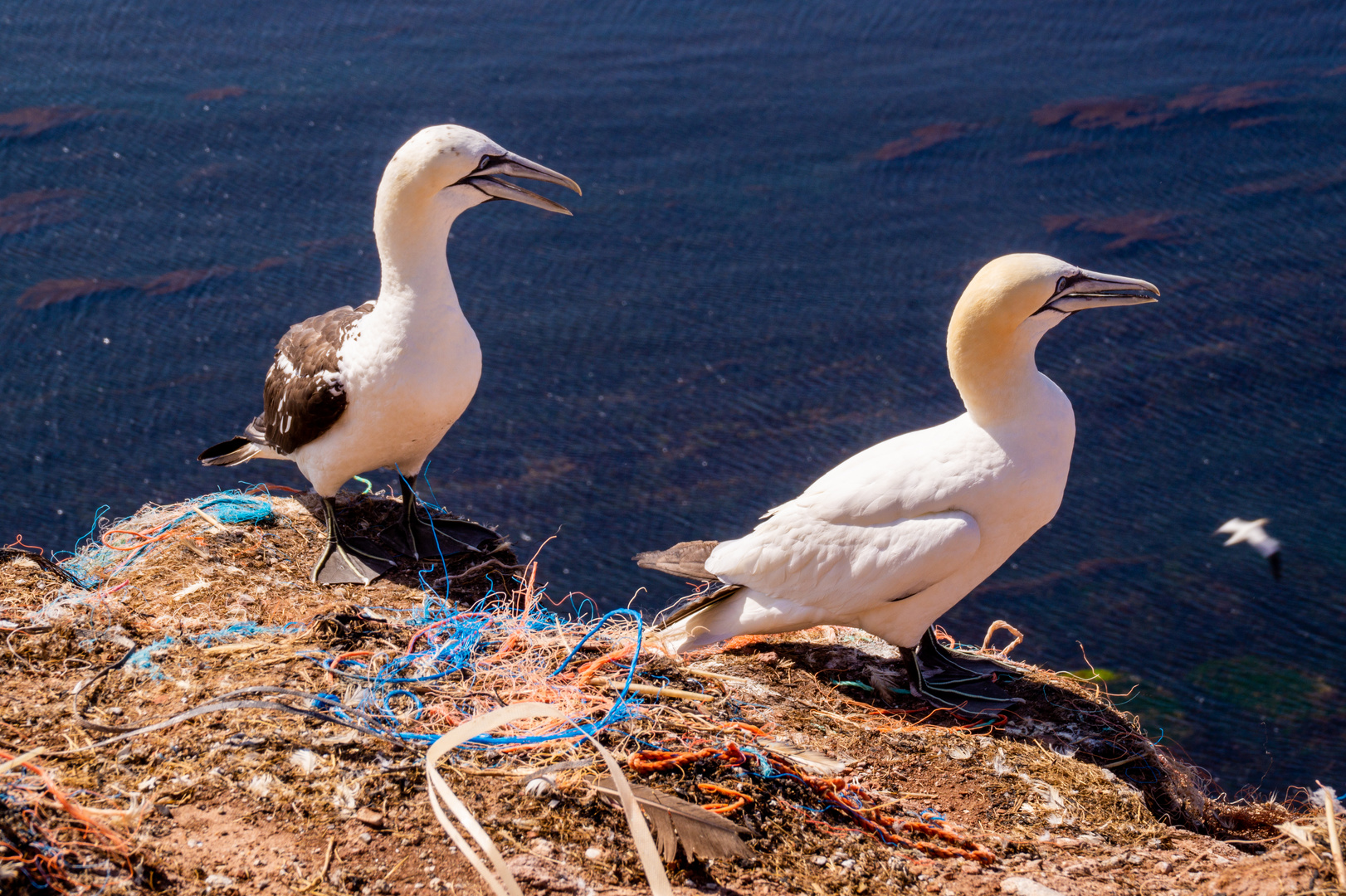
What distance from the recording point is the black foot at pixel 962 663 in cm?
399

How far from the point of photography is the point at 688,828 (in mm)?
2627

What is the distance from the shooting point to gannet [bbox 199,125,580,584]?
398cm

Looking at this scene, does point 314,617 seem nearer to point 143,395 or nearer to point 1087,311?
point 143,395

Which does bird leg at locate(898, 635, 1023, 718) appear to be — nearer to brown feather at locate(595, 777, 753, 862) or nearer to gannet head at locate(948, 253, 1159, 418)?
gannet head at locate(948, 253, 1159, 418)

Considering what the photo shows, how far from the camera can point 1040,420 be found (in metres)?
3.47

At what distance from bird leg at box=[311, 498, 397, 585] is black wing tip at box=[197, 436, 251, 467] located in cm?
67

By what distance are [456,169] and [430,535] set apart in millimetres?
1576

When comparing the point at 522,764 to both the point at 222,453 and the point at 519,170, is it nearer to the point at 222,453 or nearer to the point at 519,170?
the point at 519,170

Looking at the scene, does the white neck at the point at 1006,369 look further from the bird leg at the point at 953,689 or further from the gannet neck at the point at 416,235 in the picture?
the gannet neck at the point at 416,235

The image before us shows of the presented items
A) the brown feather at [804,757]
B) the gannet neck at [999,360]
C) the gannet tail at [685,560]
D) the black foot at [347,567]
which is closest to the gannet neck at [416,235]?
the black foot at [347,567]

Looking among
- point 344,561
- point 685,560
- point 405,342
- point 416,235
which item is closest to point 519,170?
point 416,235

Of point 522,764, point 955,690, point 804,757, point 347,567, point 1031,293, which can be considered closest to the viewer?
point 522,764

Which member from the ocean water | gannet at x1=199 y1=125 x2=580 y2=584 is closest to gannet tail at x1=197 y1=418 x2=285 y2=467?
gannet at x1=199 y1=125 x2=580 y2=584

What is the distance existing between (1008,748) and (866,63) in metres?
7.62
